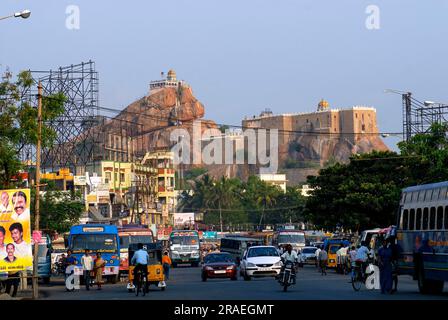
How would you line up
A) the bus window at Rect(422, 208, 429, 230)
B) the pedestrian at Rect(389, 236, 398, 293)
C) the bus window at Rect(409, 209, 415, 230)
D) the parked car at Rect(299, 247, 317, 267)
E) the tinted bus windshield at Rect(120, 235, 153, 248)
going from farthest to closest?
the parked car at Rect(299, 247, 317, 267) < the tinted bus windshield at Rect(120, 235, 153, 248) < the bus window at Rect(409, 209, 415, 230) < the pedestrian at Rect(389, 236, 398, 293) < the bus window at Rect(422, 208, 429, 230)

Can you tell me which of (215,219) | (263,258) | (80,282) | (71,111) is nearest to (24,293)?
(80,282)

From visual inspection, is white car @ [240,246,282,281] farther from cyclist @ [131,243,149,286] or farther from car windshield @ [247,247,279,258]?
cyclist @ [131,243,149,286]

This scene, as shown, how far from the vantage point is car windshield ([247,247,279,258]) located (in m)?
47.0

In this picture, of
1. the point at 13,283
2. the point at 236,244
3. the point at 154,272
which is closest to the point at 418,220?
the point at 154,272

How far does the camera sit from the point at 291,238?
267 ft

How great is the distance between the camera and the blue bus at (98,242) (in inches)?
1906

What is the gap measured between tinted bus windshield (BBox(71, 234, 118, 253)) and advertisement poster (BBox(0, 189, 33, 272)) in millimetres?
15581

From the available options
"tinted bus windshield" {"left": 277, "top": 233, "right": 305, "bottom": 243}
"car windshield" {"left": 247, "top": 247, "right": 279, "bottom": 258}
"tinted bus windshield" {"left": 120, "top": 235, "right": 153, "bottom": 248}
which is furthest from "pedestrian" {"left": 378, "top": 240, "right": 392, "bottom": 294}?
"tinted bus windshield" {"left": 277, "top": 233, "right": 305, "bottom": 243}

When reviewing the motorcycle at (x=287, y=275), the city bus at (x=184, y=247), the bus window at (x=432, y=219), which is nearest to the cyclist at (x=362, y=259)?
the motorcycle at (x=287, y=275)

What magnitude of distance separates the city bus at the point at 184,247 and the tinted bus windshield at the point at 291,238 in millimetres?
6878
